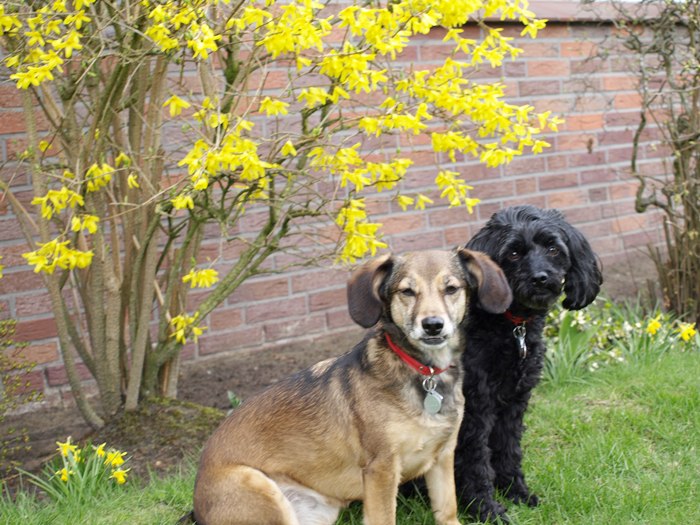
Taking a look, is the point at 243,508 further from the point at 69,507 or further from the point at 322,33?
the point at 322,33

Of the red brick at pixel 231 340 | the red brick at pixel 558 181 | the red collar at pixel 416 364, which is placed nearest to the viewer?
the red collar at pixel 416 364

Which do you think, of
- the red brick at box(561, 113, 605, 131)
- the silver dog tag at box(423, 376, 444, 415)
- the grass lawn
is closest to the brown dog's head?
the silver dog tag at box(423, 376, 444, 415)

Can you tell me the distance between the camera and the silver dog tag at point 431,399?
3.33 m

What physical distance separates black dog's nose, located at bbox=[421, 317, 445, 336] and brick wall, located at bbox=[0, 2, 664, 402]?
199 centimetres

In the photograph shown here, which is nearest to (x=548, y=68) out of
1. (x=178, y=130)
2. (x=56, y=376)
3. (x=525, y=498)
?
(x=178, y=130)

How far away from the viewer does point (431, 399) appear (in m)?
3.33

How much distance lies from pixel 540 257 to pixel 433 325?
2.44 ft

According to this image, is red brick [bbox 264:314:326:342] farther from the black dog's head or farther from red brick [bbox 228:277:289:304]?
the black dog's head

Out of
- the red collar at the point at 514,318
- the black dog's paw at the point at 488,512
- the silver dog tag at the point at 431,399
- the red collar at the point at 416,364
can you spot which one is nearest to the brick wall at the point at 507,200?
the red collar at the point at 514,318

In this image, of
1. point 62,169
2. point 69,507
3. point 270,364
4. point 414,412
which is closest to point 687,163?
point 270,364

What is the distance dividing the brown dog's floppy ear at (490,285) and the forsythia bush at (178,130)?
0.84 meters

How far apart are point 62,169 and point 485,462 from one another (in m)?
2.60

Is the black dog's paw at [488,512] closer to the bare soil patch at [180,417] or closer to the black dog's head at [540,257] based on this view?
the black dog's head at [540,257]

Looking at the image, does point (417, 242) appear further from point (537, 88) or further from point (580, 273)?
point (580, 273)
